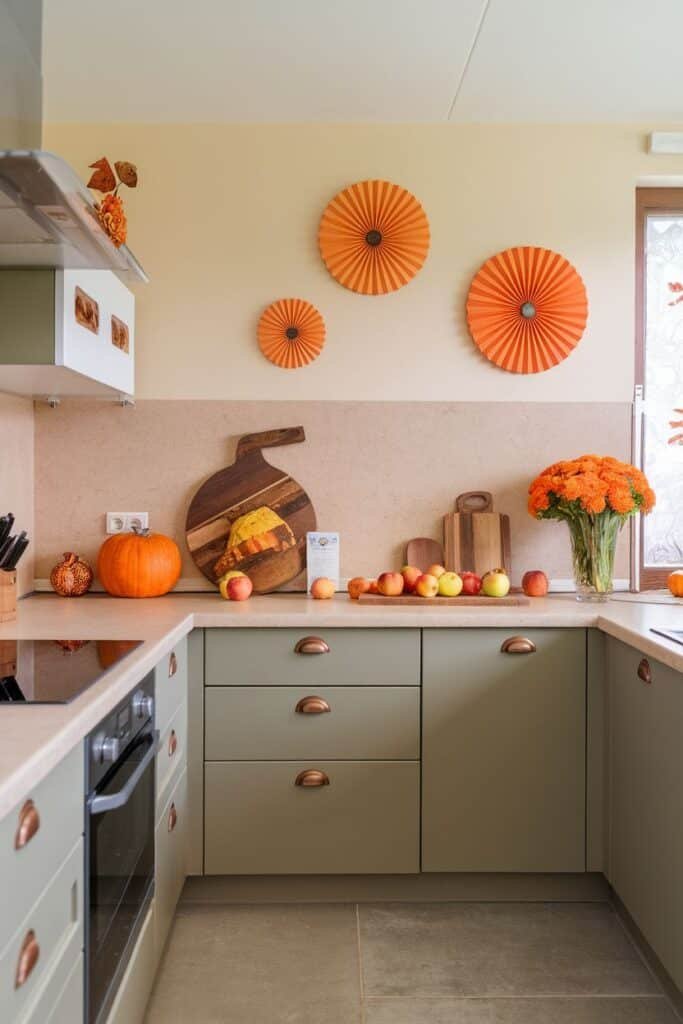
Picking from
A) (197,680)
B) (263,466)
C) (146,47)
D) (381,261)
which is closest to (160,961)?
(197,680)

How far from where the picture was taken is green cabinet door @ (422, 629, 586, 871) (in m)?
2.57

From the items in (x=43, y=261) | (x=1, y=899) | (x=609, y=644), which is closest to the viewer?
(x=1, y=899)

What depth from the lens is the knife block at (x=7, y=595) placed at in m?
2.44

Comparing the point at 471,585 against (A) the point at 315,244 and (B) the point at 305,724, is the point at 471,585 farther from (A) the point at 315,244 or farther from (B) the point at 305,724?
(A) the point at 315,244

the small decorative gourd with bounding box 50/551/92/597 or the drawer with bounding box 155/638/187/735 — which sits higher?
the small decorative gourd with bounding box 50/551/92/597

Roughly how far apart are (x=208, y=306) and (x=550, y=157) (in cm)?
128

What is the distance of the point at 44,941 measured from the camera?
1.25 metres

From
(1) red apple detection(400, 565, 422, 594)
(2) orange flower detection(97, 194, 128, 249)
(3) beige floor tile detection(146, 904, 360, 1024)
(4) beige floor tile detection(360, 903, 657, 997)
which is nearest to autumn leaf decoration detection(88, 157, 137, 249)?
(2) orange flower detection(97, 194, 128, 249)

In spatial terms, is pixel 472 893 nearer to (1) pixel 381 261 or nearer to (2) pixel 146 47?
Result: (1) pixel 381 261

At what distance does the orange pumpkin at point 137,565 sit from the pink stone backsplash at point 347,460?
0.55 feet

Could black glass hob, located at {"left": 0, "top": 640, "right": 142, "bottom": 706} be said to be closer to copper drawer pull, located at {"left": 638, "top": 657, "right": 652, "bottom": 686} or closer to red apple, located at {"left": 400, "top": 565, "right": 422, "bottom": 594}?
red apple, located at {"left": 400, "top": 565, "right": 422, "bottom": 594}

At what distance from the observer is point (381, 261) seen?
10.2 feet

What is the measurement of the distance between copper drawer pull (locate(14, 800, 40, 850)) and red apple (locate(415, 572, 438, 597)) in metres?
1.76

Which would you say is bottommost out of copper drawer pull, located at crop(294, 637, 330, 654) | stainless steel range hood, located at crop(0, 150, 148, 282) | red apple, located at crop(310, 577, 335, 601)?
copper drawer pull, located at crop(294, 637, 330, 654)
